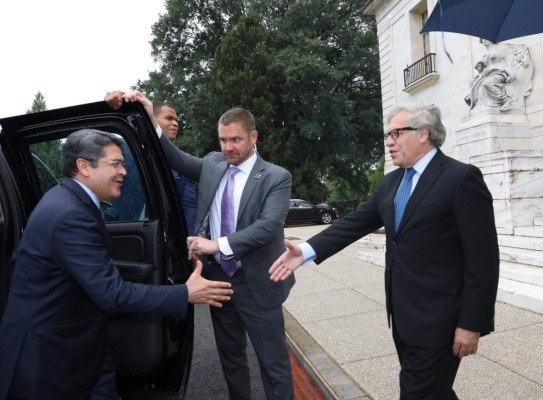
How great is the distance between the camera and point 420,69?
15.5m

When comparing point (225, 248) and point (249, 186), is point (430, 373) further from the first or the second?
point (249, 186)

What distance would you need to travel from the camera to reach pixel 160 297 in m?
2.04

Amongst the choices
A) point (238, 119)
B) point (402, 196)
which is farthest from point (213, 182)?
point (402, 196)

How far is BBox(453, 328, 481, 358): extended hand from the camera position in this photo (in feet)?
6.40

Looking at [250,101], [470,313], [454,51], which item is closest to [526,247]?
[470,313]

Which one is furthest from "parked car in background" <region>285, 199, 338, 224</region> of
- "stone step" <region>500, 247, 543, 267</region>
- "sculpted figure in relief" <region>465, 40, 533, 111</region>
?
"stone step" <region>500, 247, 543, 267</region>

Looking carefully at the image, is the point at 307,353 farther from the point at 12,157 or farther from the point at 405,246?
the point at 12,157

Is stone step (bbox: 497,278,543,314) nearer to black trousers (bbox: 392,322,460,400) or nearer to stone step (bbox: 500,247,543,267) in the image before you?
stone step (bbox: 500,247,543,267)

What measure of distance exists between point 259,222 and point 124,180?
94cm

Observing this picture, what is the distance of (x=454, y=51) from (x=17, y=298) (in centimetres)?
1379

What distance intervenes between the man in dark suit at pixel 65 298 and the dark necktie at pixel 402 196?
113cm

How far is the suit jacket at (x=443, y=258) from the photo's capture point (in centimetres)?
195

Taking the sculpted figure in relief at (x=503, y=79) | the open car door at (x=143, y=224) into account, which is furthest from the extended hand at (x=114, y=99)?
the sculpted figure in relief at (x=503, y=79)

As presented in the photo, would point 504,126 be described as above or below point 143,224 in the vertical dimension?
above
